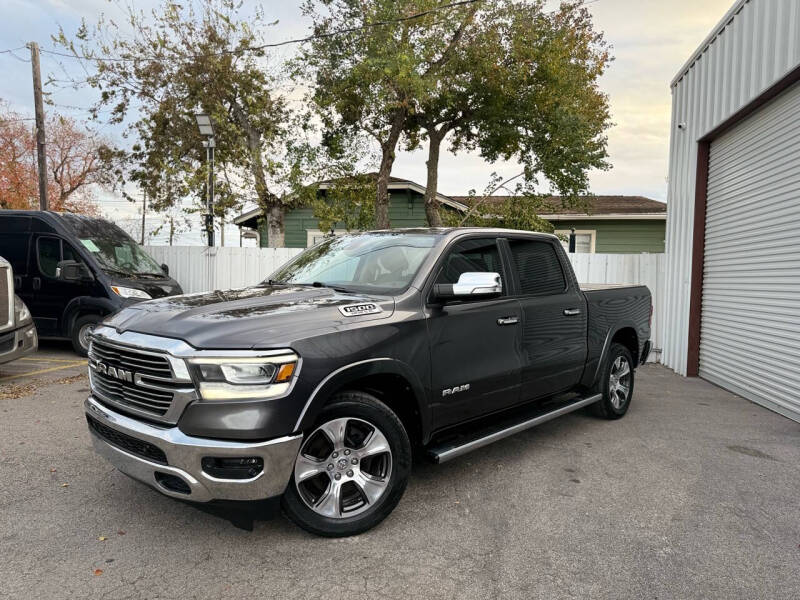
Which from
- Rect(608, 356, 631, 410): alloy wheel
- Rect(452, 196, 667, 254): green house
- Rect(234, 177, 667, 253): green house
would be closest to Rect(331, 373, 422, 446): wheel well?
Rect(608, 356, 631, 410): alloy wheel

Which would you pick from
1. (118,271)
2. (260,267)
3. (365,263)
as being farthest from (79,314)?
(365,263)

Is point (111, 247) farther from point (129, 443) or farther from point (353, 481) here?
point (353, 481)

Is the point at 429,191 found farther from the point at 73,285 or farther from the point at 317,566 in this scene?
the point at 317,566

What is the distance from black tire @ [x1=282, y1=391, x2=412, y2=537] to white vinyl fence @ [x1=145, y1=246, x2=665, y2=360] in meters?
8.02

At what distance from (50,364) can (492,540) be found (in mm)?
7884

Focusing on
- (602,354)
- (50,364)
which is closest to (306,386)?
(602,354)

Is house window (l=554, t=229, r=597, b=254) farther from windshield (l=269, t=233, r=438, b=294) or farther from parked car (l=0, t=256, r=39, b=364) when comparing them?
parked car (l=0, t=256, r=39, b=364)

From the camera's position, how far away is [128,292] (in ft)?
28.2

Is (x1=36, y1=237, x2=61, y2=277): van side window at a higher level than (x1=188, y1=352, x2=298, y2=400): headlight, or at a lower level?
higher

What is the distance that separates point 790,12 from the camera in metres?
5.94

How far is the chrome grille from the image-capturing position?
110 inches

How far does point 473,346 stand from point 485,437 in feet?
2.15

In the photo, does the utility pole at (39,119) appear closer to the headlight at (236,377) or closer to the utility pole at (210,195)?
the utility pole at (210,195)

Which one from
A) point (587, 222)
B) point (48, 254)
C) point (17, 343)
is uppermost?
point (587, 222)
